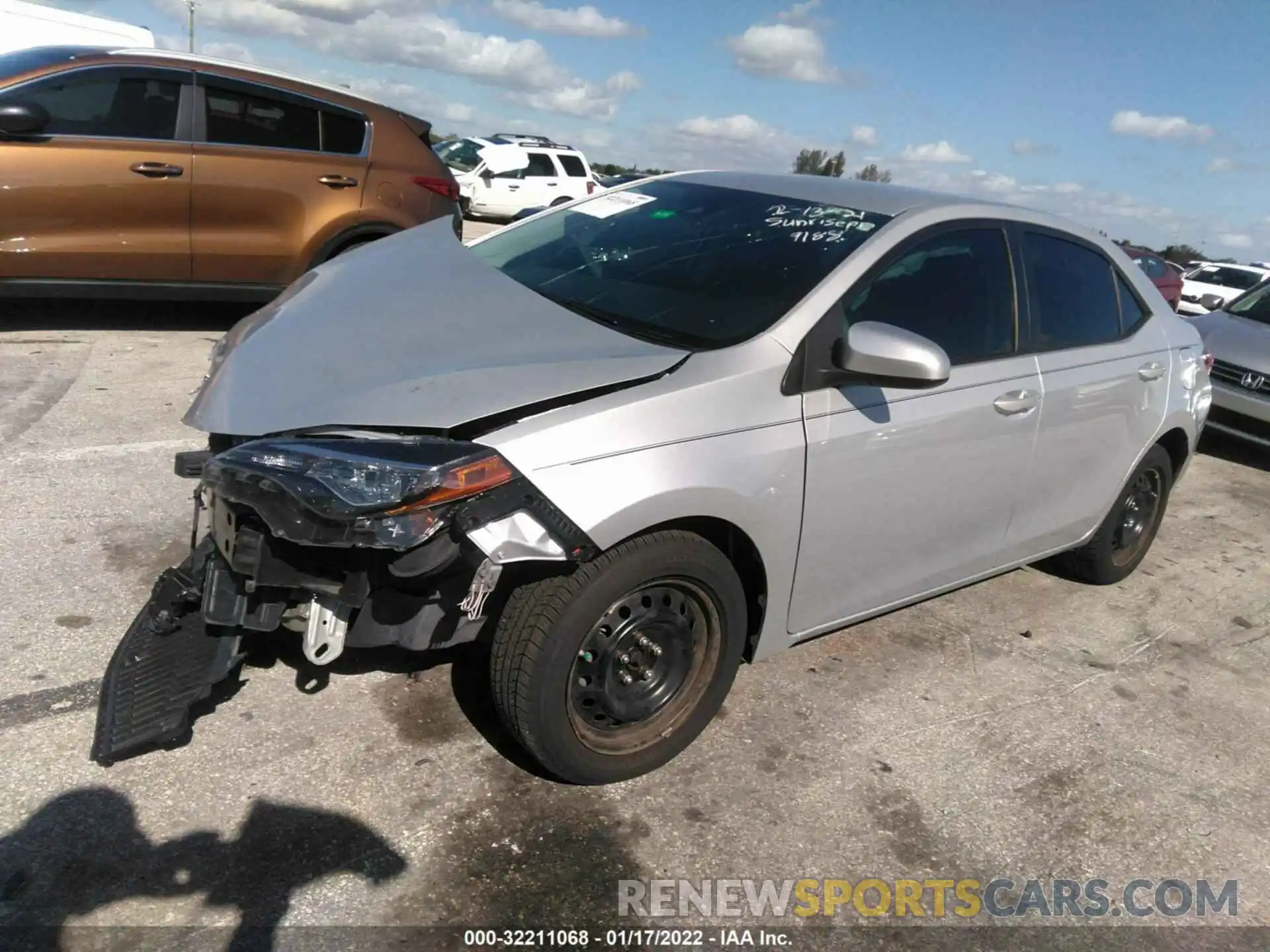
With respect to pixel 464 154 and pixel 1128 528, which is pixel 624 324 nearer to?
pixel 1128 528

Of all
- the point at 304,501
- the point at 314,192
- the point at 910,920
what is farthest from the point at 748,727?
the point at 314,192

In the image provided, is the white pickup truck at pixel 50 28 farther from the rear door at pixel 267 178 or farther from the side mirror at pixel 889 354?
the side mirror at pixel 889 354

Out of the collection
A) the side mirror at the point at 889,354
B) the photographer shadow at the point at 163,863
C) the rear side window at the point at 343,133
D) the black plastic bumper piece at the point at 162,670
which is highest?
the rear side window at the point at 343,133

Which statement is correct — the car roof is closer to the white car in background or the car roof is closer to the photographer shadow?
the photographer shadow

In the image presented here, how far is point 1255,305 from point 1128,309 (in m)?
5.16

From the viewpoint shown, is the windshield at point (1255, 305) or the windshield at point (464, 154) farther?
the windshield at point (464, 154)

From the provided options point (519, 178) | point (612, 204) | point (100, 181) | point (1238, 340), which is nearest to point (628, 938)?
point (612, 204)

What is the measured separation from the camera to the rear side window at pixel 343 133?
23.2 feet

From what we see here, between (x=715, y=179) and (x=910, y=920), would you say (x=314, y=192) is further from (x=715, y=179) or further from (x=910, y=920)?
(x=910, y=920)

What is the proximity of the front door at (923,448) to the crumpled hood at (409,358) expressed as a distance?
0.66 m

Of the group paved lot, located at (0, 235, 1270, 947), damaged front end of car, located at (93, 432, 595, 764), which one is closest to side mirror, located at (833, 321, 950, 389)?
damaged front end of car, located at (93, 432, 595, 764)

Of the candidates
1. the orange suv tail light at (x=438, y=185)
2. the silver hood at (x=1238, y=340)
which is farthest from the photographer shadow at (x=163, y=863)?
the silver hood at (x=1238, y=340)

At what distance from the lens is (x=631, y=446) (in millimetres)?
2520

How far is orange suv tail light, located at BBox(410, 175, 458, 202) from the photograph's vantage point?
7.43m
